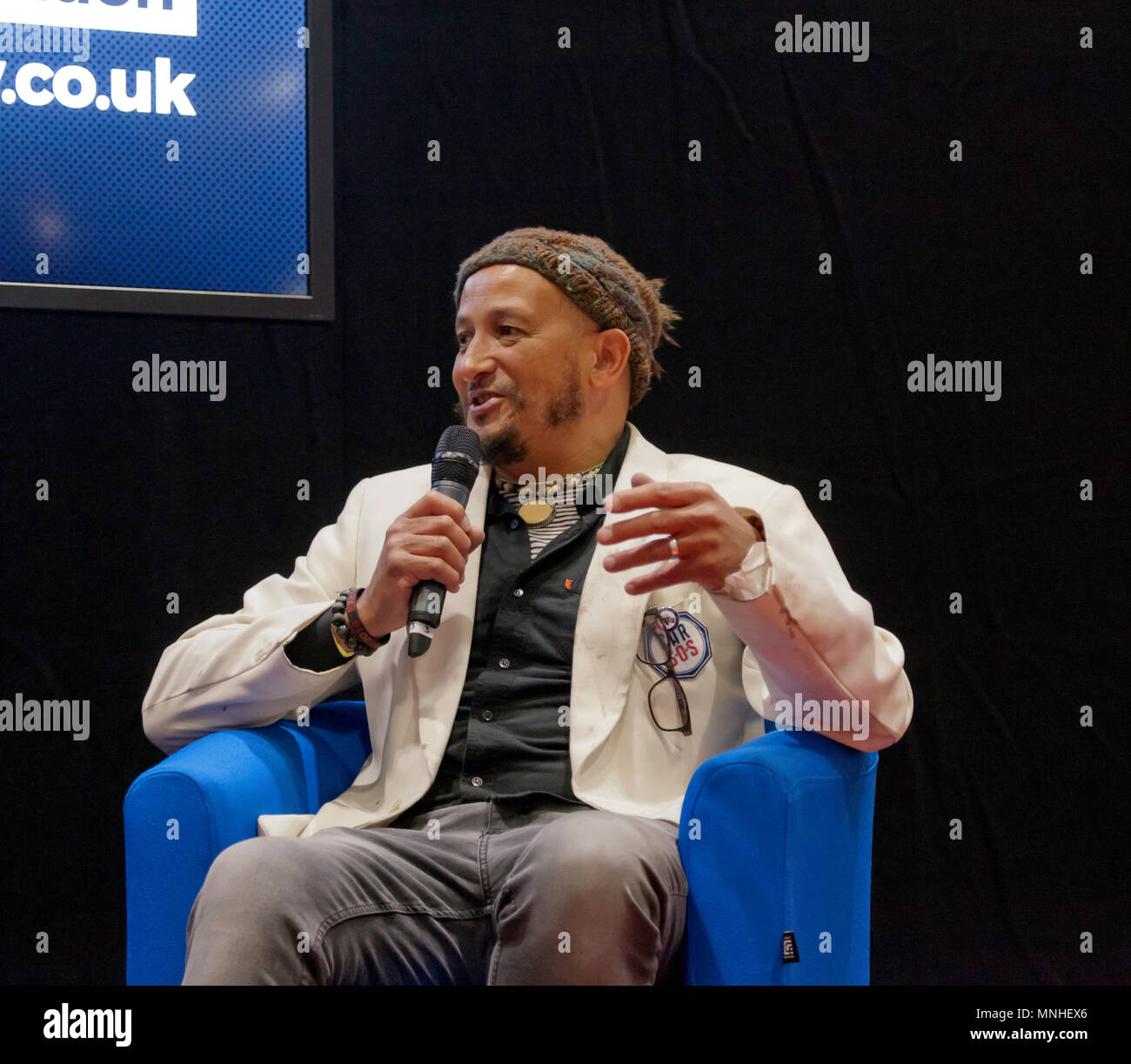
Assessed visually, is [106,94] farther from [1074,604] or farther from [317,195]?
[1074,604]

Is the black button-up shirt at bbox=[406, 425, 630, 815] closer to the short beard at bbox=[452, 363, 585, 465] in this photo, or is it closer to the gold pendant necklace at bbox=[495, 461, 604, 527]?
the gold pendant necklace at bbox=[495, 461, 604, 527]

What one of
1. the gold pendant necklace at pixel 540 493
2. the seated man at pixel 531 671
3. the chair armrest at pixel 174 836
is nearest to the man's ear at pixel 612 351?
the seated man at pixel 531 671

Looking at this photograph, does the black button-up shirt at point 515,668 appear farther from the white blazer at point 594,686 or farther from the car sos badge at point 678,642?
the car sos badge at point 678,642

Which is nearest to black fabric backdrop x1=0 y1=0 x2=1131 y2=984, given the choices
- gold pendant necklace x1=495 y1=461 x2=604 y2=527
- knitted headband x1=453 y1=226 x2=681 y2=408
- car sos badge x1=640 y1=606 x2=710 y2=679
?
knitted headband x1=453 y1=226 x2=681 y2=408

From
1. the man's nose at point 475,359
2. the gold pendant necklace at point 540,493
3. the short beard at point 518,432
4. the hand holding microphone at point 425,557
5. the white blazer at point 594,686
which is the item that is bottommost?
the white blazer at point 594,686

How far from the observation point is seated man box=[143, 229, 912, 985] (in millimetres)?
1487

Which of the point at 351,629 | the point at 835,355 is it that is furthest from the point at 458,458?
the point at 835,355

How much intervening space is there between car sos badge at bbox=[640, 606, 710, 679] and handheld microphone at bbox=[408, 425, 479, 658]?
345 millimetres

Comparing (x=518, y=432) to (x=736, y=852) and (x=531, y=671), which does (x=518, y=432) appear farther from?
(x=736, y=852)

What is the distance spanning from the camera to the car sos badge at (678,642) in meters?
1.89

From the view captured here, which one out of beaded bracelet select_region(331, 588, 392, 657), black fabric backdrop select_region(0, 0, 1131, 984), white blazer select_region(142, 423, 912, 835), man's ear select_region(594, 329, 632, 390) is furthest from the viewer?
black fabric backdrop select_region(0, 0, 1131, 984)

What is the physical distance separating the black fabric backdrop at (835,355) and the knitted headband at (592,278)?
0.42 m

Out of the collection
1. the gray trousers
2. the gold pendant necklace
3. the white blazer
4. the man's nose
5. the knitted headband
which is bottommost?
the gray trousers

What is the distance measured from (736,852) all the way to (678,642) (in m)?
0.41
